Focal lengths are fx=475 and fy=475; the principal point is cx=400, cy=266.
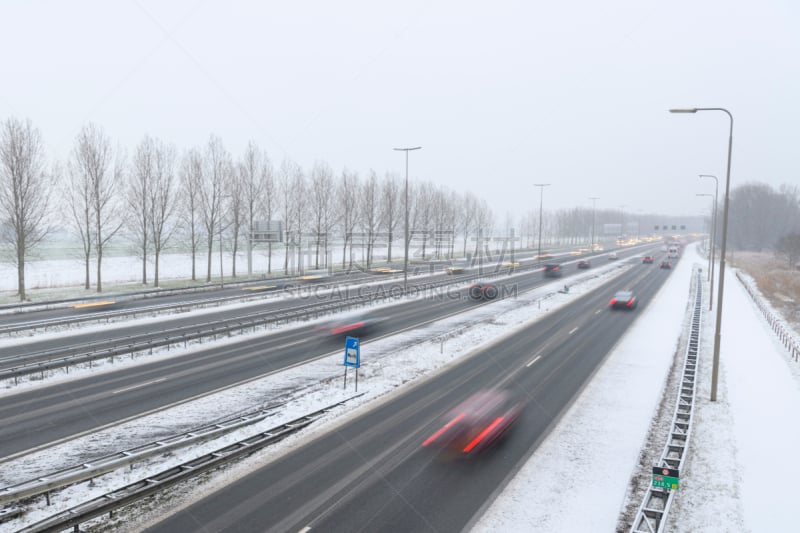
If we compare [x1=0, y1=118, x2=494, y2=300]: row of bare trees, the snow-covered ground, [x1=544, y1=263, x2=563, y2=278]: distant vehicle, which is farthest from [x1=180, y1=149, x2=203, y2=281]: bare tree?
[x1=544, y1=263, x2=563, y2=278]: distant vehicle

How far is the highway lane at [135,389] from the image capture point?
14.2 meters

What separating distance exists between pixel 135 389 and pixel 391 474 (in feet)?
37.4

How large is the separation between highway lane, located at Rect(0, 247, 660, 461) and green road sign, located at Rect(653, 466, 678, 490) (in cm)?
1473

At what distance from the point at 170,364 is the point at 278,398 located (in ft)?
23.9

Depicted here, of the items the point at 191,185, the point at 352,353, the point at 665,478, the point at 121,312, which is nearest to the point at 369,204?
the point at 191,185

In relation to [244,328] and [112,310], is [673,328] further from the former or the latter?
[112,310]

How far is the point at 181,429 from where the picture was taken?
1420 cm

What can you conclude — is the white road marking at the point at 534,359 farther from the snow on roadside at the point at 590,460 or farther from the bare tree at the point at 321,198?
the bare tree at the point at 321,198

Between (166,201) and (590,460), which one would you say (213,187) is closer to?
(166,201)

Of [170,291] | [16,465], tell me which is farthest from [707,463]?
[170,291]

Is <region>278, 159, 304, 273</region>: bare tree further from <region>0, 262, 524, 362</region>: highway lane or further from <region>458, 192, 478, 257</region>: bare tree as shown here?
<region>458, 192, 478, 257</region>: bare tree

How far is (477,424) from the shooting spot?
48.4ft

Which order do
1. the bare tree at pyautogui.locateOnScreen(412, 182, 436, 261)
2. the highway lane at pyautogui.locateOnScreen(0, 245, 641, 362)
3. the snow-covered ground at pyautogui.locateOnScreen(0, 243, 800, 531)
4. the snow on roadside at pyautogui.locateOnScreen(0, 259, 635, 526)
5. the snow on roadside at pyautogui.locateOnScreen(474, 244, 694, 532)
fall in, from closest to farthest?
the snow on roadside at pyautogui.locateOnScreen(474, 244, 694, 532) → the snow-covered ground at pyautogui.locateOnScreen(0, 243, 800, 531) → the snow on roadside at pyautogui.locateOnScreen(0, 259, 635, 526) → the highway lane at pyautogui.locateOnScreen(0, 245, 641, 362) → the bare tree at pyautogui.locateOnScreen(412, 182, 436, 261)

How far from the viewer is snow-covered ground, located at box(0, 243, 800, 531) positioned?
10.5 metres
